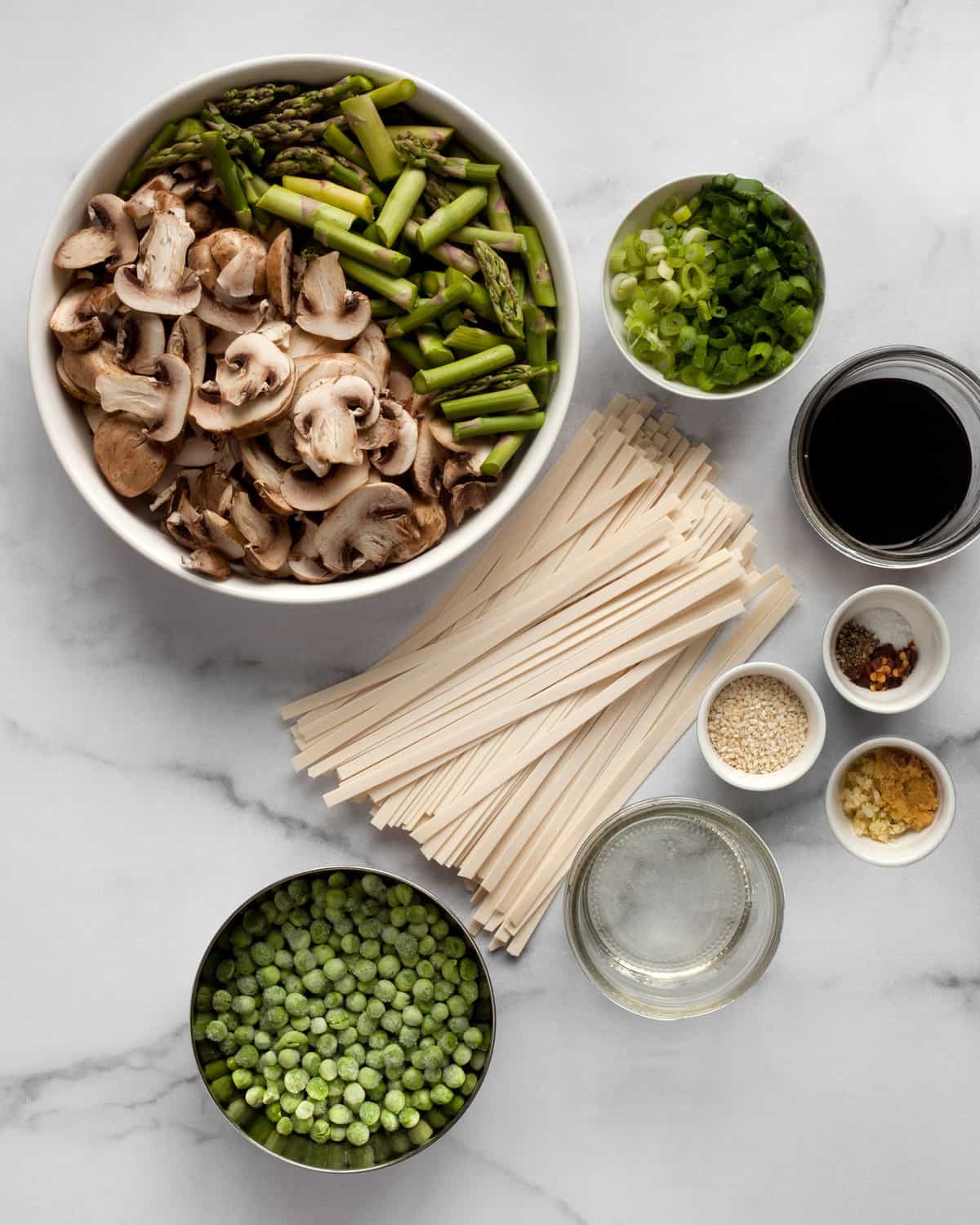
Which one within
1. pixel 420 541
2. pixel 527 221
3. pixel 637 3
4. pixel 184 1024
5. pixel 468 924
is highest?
pixel 637 3

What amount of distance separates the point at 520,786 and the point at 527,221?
1184mm

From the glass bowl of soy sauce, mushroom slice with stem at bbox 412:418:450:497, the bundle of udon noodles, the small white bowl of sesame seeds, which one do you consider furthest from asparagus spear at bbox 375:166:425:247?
the small white bowl of sesame seeds

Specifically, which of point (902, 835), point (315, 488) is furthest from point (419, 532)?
point (902, 835)

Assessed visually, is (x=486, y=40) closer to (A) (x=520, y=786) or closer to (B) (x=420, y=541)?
(B) (x=420, y=541)

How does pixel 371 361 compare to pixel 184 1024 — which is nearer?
pixel 371 361

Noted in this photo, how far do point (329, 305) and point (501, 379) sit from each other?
0.36 metres

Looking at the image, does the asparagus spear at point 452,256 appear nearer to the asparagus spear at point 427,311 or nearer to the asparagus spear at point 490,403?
the asparagus spear at point 427,311

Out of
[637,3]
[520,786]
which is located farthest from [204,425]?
[637,3]

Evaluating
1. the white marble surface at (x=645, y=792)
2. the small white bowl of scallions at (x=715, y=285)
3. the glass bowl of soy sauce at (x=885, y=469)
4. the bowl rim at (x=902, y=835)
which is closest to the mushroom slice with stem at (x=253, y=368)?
the white marble surface at (x=645, y=792)

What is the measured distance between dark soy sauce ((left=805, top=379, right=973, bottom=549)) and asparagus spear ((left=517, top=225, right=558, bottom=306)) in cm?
64

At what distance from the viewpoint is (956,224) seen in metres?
2.29

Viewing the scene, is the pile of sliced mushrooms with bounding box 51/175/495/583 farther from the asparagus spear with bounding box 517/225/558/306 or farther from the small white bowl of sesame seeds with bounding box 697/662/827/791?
the small white bowl of sesame seeds with bounding box 697/662/827/791

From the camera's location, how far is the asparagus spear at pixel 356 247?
196 cm

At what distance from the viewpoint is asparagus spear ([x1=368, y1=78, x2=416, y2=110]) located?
1.95 metres
